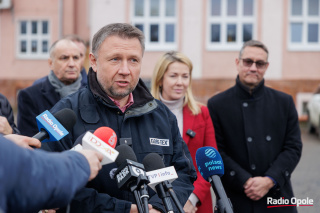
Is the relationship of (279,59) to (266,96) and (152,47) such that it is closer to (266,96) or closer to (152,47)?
(152,47)

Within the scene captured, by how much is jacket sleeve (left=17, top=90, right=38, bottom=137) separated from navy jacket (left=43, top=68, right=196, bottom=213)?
1578 mm

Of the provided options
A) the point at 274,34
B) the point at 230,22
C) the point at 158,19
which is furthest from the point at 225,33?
the point at 158,19

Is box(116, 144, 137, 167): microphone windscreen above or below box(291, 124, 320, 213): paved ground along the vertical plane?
above

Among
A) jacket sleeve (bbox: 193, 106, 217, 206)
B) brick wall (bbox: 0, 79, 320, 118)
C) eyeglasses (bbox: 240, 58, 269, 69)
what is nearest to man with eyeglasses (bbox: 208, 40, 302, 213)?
eyeglasses (bbox: 240, 58, 269, 69)

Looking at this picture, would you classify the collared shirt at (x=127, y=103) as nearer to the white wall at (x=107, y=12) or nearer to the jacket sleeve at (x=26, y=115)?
the jacket sleeve at (x=26, y=115)

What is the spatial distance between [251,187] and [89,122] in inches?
69.5

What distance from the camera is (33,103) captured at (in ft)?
14.0

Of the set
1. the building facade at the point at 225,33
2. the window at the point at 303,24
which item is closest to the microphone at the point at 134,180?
the building facade at the point at 225,33

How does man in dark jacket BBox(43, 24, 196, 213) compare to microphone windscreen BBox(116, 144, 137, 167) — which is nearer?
microphone windscreen BBox(116, 144, 137, 167)

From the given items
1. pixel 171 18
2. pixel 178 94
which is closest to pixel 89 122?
pixel 178 94

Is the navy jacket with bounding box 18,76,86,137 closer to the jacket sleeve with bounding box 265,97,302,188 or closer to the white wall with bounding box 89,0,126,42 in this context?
the jacket sleeve with bounding box 265,97,302,188

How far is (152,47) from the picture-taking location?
16.8m

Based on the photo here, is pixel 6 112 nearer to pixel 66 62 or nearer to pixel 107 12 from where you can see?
pixel 66 62

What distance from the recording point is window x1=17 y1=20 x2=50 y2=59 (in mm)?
→ 21406
